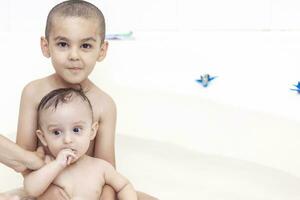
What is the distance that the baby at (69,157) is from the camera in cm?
104

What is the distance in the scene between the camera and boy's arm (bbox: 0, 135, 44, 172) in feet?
3.41

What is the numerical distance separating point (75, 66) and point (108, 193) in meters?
0.27

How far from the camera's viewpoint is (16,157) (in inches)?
41.1

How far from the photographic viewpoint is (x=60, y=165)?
1.03m

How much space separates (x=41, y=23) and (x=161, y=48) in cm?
49

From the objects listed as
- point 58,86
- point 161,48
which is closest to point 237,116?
point 161,48

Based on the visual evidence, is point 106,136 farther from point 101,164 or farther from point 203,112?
point 203,112

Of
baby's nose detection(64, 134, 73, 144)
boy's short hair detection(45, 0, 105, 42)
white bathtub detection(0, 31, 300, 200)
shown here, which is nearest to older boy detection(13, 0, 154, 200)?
boy's short hair detection(45, 0, 105, 42)

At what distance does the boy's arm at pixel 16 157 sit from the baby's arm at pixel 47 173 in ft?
0.07

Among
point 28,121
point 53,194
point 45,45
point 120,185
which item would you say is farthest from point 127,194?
point 45,45

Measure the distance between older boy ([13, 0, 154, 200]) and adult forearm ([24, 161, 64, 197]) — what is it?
4cm

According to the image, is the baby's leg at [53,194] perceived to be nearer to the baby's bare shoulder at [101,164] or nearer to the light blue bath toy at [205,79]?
the baby's bare shoulder at [101,164]

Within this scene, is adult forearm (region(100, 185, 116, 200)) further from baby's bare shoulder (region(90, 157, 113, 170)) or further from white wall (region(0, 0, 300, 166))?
white wall (region(0, 0, 300, 166))

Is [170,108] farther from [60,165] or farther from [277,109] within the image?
[60,165]
